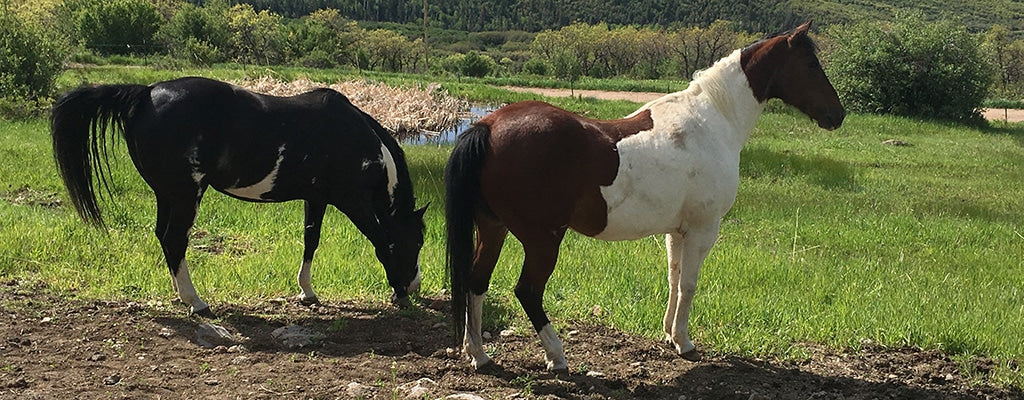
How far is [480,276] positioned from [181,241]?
7.55ft

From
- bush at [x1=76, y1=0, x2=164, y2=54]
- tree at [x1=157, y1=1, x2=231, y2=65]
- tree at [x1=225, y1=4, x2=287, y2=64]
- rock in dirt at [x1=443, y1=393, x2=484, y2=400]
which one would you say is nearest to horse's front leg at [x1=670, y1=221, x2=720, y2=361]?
rock in dirt at [x1=443, y1=393, x2=484, y2=400]

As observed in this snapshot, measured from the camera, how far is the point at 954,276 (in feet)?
25.7

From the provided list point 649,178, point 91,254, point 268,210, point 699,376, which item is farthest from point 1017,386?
point 268,210

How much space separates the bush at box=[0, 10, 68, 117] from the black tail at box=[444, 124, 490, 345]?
1705cm

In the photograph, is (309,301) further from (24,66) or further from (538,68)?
(538,68)

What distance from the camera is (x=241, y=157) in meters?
5.29

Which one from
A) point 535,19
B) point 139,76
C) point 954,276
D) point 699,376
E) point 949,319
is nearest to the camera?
point 699,376

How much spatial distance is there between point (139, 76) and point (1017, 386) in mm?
29270

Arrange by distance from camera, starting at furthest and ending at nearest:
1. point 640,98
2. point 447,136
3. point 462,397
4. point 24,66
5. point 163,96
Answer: point 640,98, point 447,136, point 24,66, point 163,96, point 462,397

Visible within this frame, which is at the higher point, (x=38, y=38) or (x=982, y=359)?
(x=38, y=38)

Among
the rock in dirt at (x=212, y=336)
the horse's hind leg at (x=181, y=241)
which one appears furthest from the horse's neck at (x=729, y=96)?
the horse's hind leg at (x=181, y=241)

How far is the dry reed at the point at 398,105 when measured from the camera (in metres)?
23.2

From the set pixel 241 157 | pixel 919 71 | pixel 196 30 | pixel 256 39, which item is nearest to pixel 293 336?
pixel 241 157

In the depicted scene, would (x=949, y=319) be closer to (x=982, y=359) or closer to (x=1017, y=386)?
(x=982, y=359)
